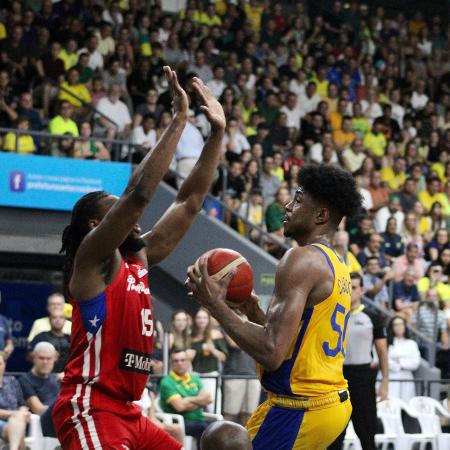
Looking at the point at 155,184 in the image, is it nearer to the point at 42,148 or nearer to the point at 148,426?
the point at 148,426

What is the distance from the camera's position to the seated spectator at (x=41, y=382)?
960cm

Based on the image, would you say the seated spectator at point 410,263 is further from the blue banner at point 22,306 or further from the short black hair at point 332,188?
the short black hair at point 332,188

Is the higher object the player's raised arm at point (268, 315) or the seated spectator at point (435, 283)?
the player's raised arm at point (268, 315)

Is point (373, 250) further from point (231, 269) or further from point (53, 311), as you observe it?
point (231, 269)

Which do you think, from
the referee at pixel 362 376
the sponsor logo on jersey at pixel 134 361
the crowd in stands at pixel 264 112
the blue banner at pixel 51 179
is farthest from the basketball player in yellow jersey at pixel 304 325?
the blue banner at pixel 51 179

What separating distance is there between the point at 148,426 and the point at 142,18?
13356 mm

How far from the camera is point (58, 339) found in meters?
10.7

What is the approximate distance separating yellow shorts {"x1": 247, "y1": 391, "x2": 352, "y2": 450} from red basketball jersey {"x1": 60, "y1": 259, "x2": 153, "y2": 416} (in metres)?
0.63

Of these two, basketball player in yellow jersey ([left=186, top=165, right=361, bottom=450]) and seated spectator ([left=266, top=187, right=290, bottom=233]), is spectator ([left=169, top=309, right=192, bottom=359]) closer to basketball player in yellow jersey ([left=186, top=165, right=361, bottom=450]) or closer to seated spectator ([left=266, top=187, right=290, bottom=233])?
seated spectator ([left=266, top=187, right=290, bottom=233])

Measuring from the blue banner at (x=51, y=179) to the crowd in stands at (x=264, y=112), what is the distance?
0.29m

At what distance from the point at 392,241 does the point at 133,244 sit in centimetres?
1226

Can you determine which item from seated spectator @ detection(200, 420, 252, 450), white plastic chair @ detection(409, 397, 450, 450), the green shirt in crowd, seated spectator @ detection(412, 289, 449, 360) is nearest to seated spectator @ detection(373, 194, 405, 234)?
seated spectator @ detection(412, 289, 449, 360)

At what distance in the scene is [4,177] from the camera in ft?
46.4

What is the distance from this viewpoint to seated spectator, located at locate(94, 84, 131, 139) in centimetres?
1553
